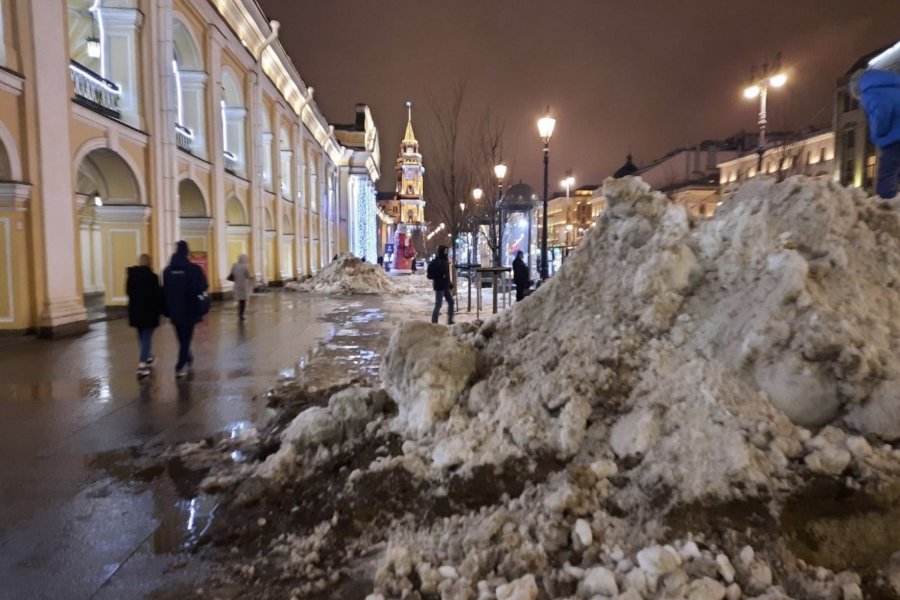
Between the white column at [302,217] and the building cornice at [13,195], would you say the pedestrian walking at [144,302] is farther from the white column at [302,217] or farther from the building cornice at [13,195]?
the white column at [302,217]

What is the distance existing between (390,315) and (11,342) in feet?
26.8

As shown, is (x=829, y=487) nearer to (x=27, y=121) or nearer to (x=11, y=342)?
(x=11, y=342)

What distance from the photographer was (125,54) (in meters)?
14.6

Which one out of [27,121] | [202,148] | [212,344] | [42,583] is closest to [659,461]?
[42,583]

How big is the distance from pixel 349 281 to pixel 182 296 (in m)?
16.9

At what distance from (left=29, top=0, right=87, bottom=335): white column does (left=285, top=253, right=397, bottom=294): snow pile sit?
40.7 ft

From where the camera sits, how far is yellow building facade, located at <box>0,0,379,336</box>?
10.7 meters

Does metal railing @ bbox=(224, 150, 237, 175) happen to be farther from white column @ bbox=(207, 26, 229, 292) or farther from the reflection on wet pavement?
the reflection on wet pavement

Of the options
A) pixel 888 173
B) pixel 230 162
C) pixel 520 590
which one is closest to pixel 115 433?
pixel 520 590

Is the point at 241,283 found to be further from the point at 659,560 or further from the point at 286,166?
the point at 286,166

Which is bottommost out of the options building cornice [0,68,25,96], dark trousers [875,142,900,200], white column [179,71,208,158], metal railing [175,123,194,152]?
dark trousers [875,142,900,200]

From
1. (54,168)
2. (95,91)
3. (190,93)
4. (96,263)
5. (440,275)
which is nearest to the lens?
(54,168)

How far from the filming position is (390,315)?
15.4m

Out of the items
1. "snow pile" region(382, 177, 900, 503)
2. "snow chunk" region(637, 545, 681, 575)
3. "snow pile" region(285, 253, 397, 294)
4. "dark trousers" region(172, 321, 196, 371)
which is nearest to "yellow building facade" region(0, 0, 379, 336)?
"snow pile" region(285, 253, 397, 294)
